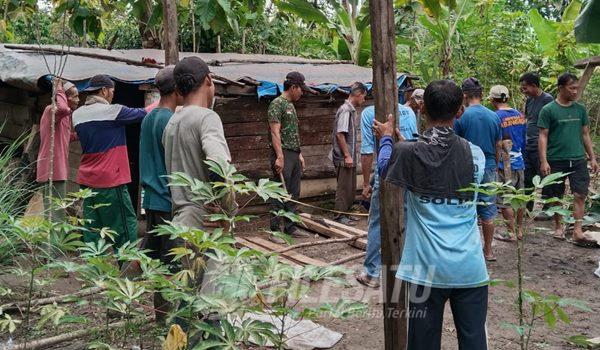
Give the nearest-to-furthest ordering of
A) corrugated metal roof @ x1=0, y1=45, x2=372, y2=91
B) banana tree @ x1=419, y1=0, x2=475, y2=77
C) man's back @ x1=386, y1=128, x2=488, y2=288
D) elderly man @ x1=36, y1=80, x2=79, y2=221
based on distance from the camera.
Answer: man's back @ x1=386, y1=128, x2=488, y2=288 < elderly man @ x1=36, y1=80, x2=79, y2=221 < corrugated metal roof @ x1=0, y1=45, x2=372, y2=91 < banana tree @ x1=419, y1=0, x2=475, y2=77

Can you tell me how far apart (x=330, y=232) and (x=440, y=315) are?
4.59 metres

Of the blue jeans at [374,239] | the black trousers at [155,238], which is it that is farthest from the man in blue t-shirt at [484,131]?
the black trousers at [155,238]

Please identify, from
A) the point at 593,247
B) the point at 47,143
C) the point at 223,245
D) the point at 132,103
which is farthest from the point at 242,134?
the point at 223,245

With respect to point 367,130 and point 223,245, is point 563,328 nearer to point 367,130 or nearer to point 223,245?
point 367,130

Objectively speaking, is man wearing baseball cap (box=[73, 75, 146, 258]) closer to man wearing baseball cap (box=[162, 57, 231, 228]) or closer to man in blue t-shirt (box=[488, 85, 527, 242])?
man wearing baseball cap (box=[162, 57, 231, 228])

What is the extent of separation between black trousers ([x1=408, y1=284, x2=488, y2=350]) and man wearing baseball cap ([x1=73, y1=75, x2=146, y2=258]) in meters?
3.28

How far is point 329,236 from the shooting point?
7711mm

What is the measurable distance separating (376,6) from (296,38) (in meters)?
11.6

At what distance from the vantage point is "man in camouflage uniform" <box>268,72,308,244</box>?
7.19 m

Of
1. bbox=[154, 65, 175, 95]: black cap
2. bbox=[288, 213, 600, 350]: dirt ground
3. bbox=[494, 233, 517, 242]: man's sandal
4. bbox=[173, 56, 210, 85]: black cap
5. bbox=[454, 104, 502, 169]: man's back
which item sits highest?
bbox=[173, 56, 210, 85]: black cap

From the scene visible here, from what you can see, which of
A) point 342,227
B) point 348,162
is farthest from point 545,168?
point 342,227

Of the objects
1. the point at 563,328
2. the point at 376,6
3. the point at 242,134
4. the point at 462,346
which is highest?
the point at 376,6

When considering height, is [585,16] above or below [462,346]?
above

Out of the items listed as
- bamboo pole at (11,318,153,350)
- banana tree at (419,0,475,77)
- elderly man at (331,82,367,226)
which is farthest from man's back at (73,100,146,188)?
banana tree at (419,0,475,77)
